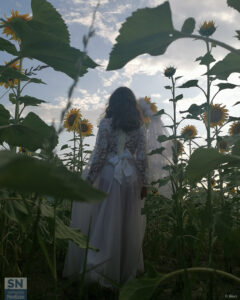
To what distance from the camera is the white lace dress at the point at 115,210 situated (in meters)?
3.22

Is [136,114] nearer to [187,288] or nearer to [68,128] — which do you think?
[68,128]

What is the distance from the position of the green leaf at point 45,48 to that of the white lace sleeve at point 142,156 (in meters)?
2.68

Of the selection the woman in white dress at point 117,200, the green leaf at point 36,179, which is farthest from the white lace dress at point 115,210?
the green leaf at point 36,179

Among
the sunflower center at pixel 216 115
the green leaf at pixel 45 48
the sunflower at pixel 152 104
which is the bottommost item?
the green leaf at pixel 45 48

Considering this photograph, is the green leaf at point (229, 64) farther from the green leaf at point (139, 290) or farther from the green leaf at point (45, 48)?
the green leaf at point (139, 290)

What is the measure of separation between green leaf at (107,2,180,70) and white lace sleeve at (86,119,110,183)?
2.60 meters

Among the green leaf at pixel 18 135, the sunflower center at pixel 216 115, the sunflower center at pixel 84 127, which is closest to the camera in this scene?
the green leaf at pixel 18 135

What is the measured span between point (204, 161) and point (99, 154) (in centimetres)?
263

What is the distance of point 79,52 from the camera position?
2.75 ft

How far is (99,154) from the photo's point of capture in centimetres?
343

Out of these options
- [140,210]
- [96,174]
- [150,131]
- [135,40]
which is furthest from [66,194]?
[150,131]

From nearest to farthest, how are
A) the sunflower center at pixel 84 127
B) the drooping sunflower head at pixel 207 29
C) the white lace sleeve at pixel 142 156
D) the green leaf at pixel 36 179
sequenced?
the green leaf at pixel 36 179
the drooping sunflower head at pixel 207 29
the white lace sleeve at pixel 142 156
the sunflower center at pixel 84 127

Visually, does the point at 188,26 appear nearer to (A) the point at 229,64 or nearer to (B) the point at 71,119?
(A) the point at 229,64

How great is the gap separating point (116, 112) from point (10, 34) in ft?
4.53
